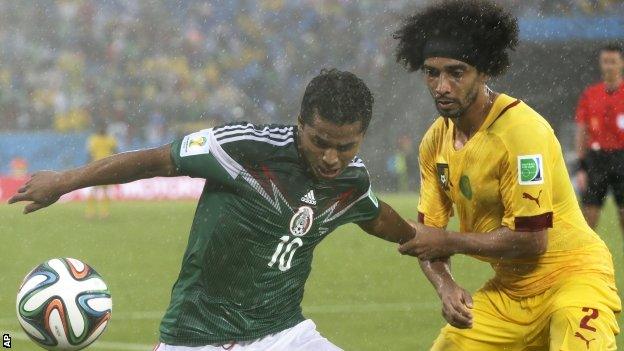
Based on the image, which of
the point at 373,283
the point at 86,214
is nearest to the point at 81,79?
the point at 86,214

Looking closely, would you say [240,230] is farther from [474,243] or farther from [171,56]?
[171,56]

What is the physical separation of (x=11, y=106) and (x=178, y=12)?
4931 millimetres

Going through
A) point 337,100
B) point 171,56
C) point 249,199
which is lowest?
point 249,199

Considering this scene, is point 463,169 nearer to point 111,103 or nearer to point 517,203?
point 517,203

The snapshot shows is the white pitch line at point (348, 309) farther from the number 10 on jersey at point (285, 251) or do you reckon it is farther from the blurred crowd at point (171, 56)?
the blurred crowd at point (171, 56)

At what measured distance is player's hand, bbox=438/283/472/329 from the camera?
4.80 metres

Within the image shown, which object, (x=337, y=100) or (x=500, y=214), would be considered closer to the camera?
(x=337, y=100)

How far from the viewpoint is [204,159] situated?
4.42 m

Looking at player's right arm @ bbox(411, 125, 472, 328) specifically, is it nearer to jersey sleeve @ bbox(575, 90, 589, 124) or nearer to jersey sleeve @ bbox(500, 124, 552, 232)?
jersey sleeve @ bbox(500, 124, 552, 232)

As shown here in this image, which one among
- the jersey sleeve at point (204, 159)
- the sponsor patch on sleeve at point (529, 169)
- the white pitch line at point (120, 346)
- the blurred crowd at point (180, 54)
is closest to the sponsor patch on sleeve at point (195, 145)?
the jersey sleeve at point (204, 159)

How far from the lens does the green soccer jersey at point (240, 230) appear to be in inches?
176

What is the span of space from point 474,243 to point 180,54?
2458 centimetres

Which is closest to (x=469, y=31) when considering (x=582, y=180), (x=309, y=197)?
(x=309, y=197)

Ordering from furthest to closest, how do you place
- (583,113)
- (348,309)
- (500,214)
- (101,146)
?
1. (101,146)
2. (583,113)
3. (348,309)
4. (500,214)
